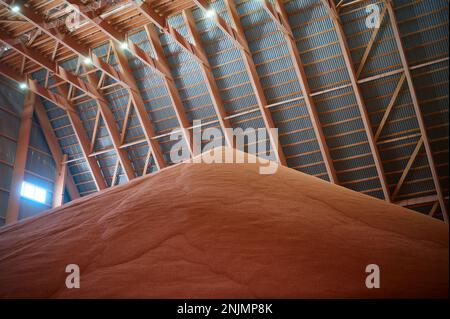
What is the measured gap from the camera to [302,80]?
14156mm

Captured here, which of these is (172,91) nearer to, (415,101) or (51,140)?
(51,140)

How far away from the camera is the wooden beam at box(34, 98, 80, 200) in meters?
19.6

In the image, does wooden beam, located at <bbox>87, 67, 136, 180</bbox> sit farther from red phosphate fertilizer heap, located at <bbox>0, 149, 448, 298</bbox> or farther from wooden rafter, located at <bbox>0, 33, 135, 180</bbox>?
red phosphate fertilizer heap, located at <bbox>0, 149, 448, 298</bbox>

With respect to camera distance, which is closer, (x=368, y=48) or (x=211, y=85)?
(x=368, y=48)

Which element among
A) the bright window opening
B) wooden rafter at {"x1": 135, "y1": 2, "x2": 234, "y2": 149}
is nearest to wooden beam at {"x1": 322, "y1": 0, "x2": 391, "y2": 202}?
wooden rafter at {"x1": 135, "y1": 2, "x2": 234, "y2": 149}

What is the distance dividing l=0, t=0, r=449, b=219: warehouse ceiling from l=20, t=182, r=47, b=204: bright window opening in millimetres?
3805

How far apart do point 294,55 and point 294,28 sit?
1.27m

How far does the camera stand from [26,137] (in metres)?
18.4

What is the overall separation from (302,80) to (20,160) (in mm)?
13572

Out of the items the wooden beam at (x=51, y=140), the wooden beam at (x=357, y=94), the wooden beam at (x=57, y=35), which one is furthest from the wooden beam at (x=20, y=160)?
the wooden beam at (x=357, y=94)

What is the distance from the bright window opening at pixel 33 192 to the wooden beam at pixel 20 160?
0.57 metres

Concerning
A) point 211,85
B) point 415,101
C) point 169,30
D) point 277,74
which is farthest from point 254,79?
point 415,101
